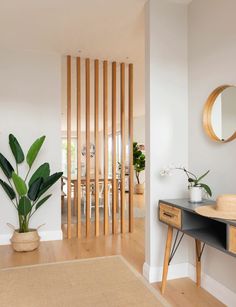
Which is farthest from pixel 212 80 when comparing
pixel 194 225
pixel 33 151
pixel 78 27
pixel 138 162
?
pixel 138 162

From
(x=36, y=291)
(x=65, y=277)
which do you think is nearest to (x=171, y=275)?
(x=65, y=277)

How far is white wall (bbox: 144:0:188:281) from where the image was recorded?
2648 millimetres

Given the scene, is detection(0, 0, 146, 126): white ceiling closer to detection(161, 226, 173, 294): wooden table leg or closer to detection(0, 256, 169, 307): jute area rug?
detection(161, 226, 173, 294): wooden table leg

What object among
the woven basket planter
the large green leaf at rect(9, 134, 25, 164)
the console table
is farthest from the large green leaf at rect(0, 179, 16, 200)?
the console table

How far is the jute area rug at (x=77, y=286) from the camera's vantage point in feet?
7.32

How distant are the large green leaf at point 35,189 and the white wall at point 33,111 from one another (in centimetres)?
45

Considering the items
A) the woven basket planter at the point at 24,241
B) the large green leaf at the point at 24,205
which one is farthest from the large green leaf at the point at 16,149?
the woven basket planter at the point at 24,241

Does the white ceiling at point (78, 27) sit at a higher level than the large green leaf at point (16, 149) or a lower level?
higher

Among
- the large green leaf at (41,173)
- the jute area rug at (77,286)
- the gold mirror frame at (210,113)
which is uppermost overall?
the gold mirror frame at (210,113)

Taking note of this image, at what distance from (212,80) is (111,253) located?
2271mm

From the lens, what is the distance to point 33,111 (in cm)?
395

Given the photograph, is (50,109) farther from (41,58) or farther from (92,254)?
(92,254)

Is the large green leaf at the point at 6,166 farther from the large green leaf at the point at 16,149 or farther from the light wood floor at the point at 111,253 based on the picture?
the light wood floor at the point at 111,253

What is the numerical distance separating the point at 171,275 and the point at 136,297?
51cm
